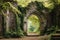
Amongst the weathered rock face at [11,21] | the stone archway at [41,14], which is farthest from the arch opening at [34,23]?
the weathered rock face at [11,21]

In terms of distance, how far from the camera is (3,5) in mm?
11406

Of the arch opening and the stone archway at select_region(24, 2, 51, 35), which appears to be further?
the arch opening

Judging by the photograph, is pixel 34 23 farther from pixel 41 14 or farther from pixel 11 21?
pixel 11 21

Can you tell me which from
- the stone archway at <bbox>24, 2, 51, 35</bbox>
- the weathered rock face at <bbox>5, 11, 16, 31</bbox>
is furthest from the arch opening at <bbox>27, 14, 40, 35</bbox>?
the weathered rock face at <bbox>5, 11, 16, 31</bbox>

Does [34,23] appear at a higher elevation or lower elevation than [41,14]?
lower

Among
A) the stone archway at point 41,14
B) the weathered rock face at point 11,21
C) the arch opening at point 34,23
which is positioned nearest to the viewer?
the weathered rock face at point 11,21

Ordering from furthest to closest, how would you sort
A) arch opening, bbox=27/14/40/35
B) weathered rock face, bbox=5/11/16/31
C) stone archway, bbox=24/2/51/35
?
arch opening, bbox=27/14/40/35 < stone archway, bbox=24/2/51/35 < weathered rock face, bbox=5/11/16/31

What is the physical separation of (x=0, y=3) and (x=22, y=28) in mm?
9683

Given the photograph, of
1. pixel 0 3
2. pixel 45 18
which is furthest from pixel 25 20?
pixel 0 3

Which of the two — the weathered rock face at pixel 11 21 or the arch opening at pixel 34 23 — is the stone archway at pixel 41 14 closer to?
the arch opening at pixel 34 23

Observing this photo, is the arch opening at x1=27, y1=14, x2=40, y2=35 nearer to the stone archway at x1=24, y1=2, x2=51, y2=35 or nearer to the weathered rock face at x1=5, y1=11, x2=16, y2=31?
the stone archway at x1=24, y1=2, x2=51, y2=35

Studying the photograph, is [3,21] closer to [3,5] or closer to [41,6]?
[41,6]

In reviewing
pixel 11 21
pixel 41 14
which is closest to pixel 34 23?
pixel 41 14

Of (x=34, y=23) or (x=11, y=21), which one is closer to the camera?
(x=11, y=21)
